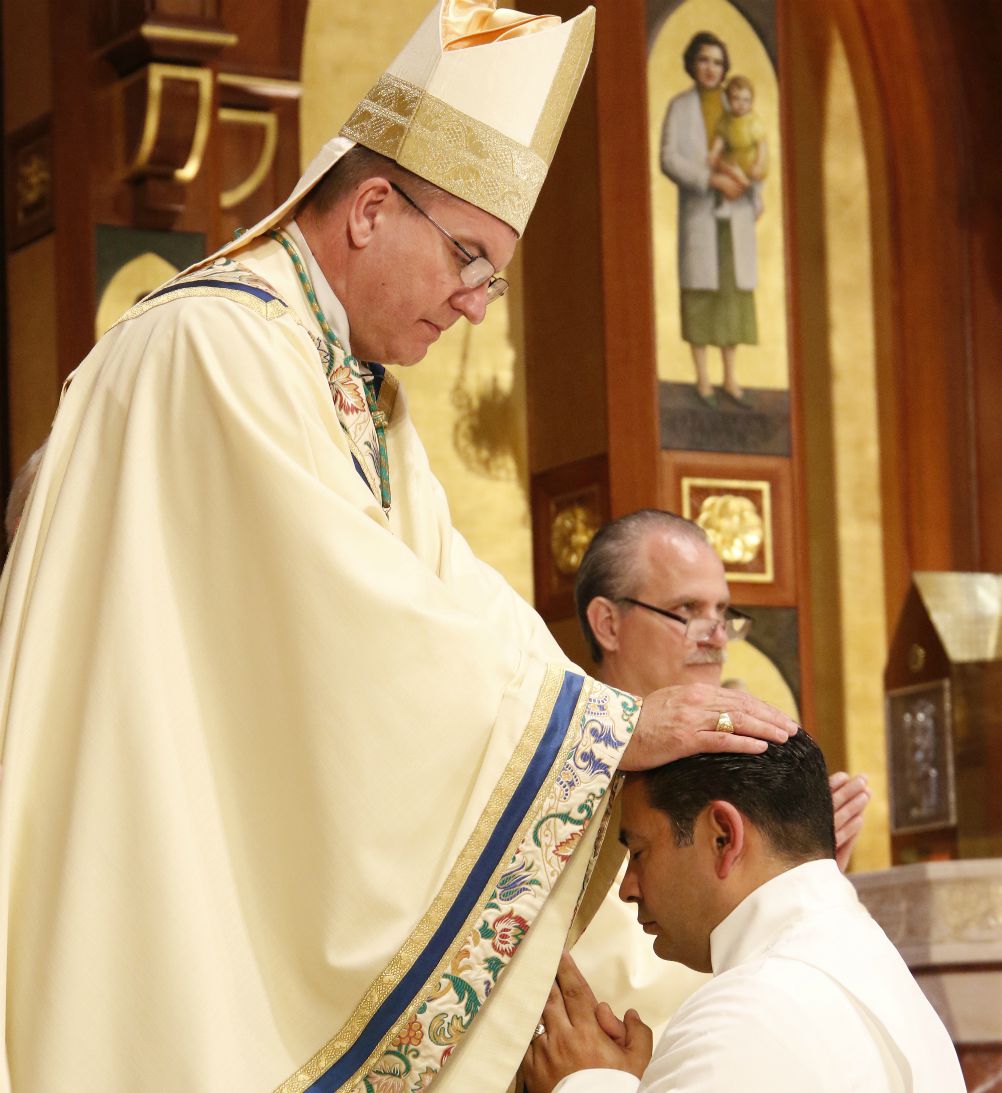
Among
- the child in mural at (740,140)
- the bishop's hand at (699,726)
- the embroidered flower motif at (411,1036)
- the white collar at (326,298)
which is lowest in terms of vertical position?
the embroidered flower motif at (411,1036)

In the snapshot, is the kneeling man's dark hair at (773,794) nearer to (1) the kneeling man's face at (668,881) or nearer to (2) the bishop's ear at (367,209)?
(1) the kneeling man's face at (668,881)

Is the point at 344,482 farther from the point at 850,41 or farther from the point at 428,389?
the point at 850,41

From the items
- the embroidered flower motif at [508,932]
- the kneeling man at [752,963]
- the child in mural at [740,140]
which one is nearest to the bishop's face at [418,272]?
the kneeling man at [752,963]

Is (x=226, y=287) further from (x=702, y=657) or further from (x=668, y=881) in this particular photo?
(x=702, y=657)

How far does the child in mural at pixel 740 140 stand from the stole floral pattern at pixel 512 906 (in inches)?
186

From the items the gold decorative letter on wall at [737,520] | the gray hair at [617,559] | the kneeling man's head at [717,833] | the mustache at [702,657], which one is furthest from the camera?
the gold decorative letter on wall at [737,520]

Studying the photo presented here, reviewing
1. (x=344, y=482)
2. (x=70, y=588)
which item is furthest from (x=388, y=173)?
(x=70, y=588)

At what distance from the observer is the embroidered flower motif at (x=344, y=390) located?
3445 mm

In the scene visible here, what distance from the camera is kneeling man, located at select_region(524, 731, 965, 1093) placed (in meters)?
2.55

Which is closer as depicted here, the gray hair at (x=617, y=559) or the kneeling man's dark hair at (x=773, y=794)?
the kneeling man's dark hair at (x=773, y=794)

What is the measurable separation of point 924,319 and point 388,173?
559cm

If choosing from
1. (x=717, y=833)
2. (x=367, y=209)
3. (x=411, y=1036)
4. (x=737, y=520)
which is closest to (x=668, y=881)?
(x=717, y=833)

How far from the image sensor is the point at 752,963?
2.67 meters

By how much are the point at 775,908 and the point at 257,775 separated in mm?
765
